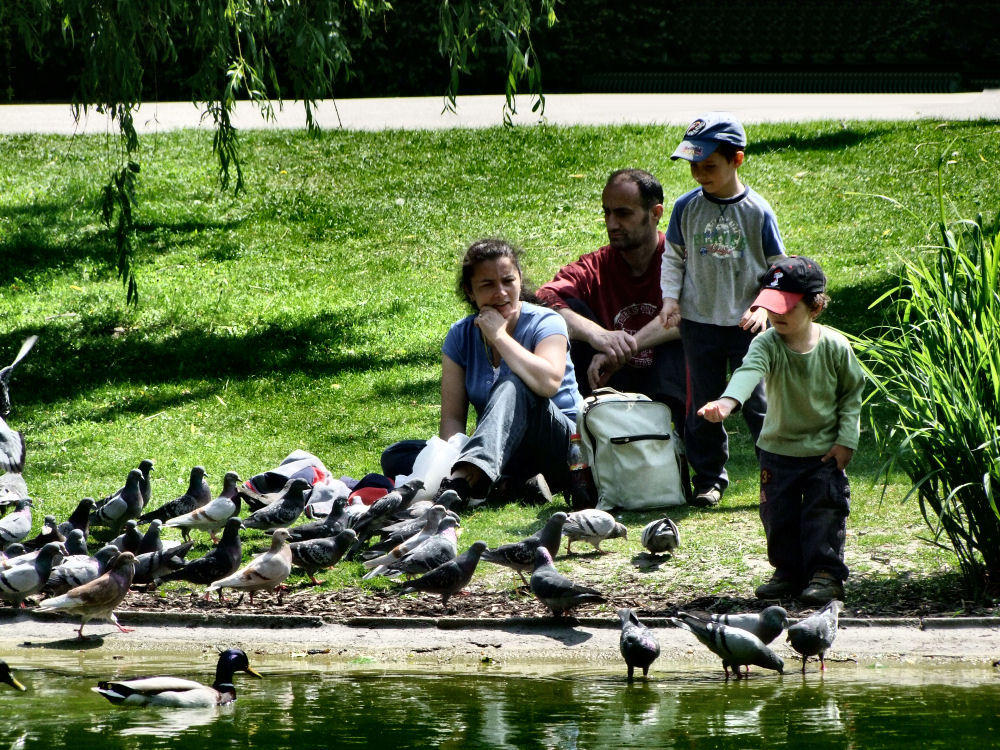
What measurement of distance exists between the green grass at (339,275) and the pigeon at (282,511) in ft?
Answer: 2.75

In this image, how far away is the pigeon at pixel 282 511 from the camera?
7109 millimetres

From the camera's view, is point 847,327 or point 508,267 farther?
point 847,327

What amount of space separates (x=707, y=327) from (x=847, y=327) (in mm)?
4621

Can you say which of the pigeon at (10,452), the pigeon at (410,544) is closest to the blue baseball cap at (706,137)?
the pigeon at (410,544)

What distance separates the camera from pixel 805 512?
5.51 m

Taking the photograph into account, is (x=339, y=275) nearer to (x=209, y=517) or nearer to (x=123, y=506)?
(x=123, y=506)

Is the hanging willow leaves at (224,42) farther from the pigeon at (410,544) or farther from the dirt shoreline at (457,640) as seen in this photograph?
the dirt shoreline at (457,640)

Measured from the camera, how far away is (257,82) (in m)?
9.67

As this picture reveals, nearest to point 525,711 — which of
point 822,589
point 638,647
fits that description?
point 638,647

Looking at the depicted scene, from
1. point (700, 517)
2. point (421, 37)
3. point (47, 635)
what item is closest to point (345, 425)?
point (700, 517)

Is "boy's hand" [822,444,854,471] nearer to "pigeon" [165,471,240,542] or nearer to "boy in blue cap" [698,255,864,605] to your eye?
"boy in blue cap" [698,255,864,605]

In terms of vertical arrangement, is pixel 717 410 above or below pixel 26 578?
above

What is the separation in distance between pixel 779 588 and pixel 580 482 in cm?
191

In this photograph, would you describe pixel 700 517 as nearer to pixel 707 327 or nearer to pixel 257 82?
pixel 707 327
